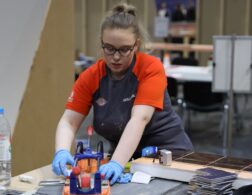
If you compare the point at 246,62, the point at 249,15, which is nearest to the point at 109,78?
the point at 246,62

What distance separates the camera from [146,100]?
6.20ft

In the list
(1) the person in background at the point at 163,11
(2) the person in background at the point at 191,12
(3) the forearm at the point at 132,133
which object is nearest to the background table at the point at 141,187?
(3) the forearm at the point at 132,133

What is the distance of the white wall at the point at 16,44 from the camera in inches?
113

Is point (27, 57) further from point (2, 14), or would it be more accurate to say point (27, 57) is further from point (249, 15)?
point (249, 15)

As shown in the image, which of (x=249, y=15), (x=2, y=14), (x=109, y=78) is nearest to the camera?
(x=109, y=78)

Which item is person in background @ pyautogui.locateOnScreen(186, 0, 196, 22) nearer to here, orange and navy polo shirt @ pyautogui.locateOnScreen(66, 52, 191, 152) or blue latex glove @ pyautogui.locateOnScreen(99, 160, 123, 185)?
orange and navy polo shirt @ pyautogui.locateOnScreen(66, 52, 191, 152)

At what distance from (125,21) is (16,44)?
126 centimetres

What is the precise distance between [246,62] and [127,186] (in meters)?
3.23

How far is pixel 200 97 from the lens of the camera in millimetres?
5691

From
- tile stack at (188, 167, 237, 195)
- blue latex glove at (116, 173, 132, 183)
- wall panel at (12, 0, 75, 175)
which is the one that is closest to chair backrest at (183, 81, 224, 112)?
wall panel at (12, 0, 75, 175)

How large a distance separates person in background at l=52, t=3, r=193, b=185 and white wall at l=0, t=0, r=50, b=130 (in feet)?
3.34

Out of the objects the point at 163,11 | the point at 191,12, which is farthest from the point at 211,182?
the point at 163,11

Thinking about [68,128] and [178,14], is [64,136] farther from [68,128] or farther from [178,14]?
[178,14]

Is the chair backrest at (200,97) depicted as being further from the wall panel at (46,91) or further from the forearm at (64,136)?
the forearm at (64,136)
